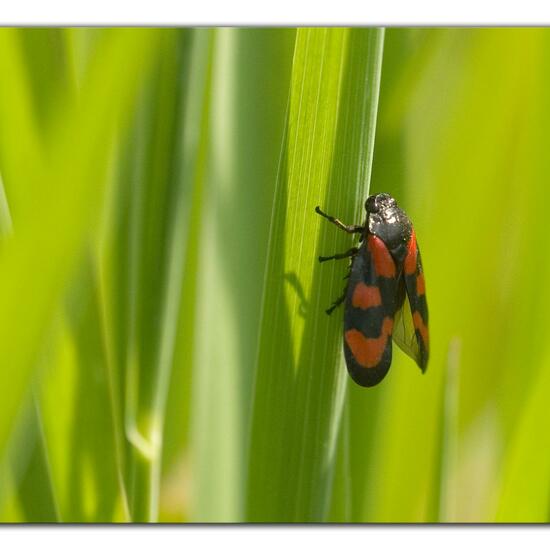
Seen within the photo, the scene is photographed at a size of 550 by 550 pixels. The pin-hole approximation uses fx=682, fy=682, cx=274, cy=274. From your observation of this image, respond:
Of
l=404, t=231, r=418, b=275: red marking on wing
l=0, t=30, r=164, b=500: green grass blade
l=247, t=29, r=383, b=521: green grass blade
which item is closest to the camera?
l=0, t=30, r=164, b=500: green grass blade

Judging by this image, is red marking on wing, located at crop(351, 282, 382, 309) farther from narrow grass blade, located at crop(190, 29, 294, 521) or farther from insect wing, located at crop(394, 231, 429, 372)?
narrow grass blade, located at crop(190, 29, 294, 521)

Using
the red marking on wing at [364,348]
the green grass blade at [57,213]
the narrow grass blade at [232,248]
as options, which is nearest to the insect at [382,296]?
the red marking on wing at [364,348]

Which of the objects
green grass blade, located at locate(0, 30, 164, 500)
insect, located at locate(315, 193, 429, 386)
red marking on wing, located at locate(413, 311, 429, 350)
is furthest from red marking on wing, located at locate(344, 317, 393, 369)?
green grass blade, located at locate(0, 30, 164, 500)

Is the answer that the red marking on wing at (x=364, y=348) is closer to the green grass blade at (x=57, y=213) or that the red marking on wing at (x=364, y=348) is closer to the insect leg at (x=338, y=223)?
the insect leg at (x=338, y=223)

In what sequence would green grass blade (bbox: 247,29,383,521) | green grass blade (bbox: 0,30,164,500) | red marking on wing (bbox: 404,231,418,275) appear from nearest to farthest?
green grass blade (bbox: 0,30,164,500), green grass blade (bbox: 247,29,383,521), red marking on wing (bbox: 404,231,418,275)

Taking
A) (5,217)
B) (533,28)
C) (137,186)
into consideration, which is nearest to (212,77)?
(137,186)

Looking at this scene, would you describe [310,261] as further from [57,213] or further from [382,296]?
[57,213]

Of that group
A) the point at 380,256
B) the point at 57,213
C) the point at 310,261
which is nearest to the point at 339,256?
the point at 310,261
